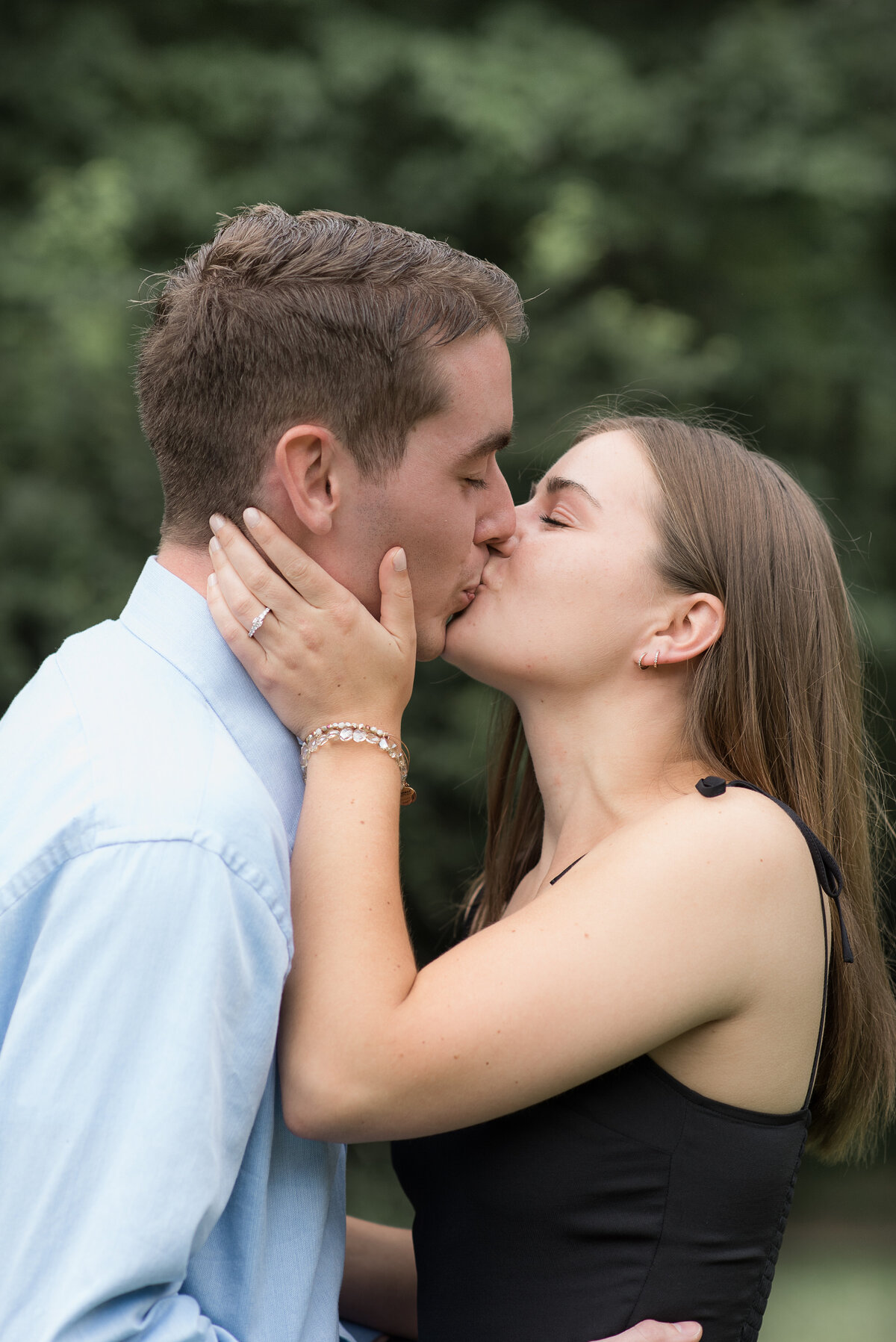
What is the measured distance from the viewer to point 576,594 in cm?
251

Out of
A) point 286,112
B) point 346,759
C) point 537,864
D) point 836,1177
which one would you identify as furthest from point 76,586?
point 836,1177

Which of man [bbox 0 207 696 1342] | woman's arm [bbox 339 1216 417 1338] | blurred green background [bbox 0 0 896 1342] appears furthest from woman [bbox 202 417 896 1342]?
blurred green background [bbox 0 0 896 1342]

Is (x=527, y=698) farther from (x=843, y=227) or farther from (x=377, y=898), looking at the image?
(x=843, y=227)

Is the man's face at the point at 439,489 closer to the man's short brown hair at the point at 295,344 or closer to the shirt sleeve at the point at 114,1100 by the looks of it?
the man's short brown hair at the point at 295,344

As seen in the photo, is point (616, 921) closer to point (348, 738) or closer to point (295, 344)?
point (348, 738)

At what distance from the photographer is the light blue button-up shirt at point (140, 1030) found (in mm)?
1530

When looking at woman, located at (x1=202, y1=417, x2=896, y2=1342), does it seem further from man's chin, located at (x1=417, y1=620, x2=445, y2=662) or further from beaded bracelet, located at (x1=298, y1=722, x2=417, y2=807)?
man's chin, located at (x1=417, y1=620, x2=445, y2=662)

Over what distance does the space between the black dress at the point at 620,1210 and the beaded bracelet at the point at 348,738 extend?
0.55 meters

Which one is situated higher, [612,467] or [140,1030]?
[612,467]

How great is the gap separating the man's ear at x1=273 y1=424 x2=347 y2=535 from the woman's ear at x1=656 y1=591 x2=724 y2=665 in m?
0.77

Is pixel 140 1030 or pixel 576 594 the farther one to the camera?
pixel 576 594

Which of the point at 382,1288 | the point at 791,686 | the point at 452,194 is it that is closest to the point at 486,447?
the point at 791,686

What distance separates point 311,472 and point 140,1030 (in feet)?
3.17

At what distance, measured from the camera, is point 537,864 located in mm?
2824
